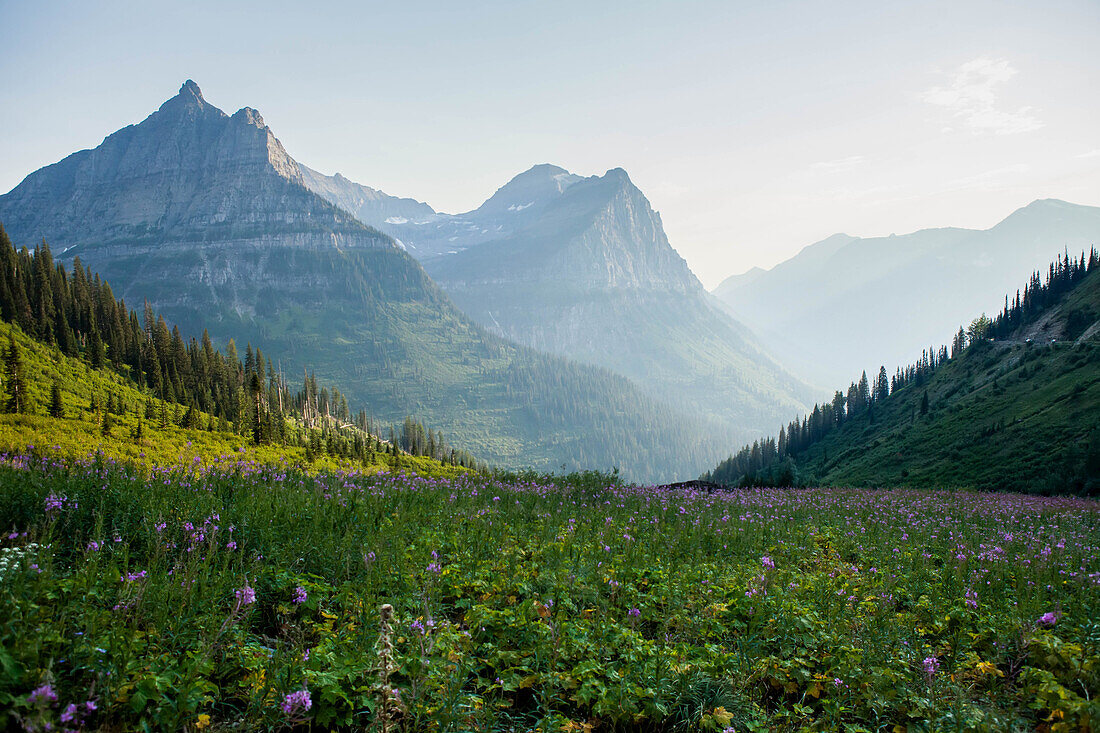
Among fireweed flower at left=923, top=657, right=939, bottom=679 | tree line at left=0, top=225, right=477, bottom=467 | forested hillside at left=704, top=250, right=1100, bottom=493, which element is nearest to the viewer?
fireweed flower at left=923, top=657, right=939, bottom=679

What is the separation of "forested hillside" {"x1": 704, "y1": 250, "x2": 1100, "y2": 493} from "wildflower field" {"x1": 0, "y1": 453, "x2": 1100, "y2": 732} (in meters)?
22.6

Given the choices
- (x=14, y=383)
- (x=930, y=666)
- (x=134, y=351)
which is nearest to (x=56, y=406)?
(x=14, y=383)

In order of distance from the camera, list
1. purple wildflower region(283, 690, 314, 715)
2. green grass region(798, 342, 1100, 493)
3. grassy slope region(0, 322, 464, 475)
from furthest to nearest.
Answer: green grass region(798, 342, 1100, 493) < grassy slope region(0, 322, 464, 475) < purple wildflower region(283, 690, 314, 715)

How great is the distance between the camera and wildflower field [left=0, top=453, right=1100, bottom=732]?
3416 millimetres

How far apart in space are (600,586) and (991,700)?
3935mm

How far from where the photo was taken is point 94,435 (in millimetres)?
22219

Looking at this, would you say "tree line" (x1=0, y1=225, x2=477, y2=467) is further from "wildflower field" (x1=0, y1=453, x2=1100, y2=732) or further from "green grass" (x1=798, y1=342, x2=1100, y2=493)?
"green grass" (x1=798, y1=342, x2=1100, y2=493)

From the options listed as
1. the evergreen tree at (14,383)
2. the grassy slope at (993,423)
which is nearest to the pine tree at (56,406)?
the evergreen tree at (14,383)

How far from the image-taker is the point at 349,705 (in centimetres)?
366

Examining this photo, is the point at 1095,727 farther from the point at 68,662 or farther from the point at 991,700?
the point at 68,662

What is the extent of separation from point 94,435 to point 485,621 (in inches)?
1056

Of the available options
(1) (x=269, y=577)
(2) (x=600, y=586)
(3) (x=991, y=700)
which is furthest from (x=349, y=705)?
(3) (x=991, y=700)

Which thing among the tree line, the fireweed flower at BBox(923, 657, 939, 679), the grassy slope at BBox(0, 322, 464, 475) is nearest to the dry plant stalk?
the fireweed flower at BBox(923, 657, 939, 679)

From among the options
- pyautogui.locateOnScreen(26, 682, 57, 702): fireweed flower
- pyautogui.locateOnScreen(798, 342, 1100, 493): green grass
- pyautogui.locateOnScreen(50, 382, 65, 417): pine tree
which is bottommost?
pyautogui.locateOnScreen(798, 342, 1100, 493): green grass
